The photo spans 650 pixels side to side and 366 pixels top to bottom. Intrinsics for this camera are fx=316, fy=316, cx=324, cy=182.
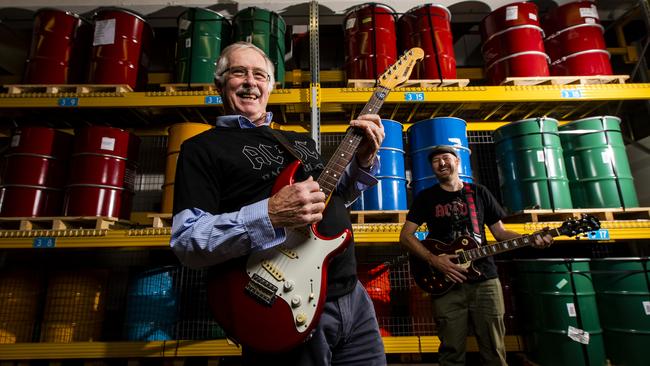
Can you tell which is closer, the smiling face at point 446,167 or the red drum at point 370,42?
the smiling face at point 446,167

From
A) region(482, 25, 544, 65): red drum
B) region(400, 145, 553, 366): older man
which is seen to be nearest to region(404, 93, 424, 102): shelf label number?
region(400, 145, 553, 366): older man

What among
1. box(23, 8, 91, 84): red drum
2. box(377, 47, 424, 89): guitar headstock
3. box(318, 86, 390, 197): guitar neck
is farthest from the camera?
box(23, 8, 91, 84): red drum

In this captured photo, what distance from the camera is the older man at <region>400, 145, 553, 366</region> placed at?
8.56ft

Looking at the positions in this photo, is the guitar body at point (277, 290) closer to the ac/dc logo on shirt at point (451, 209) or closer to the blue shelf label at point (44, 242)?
the ac/dc logo on shirt at point (451, 209)

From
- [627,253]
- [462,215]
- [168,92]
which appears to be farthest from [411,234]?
[627,253]

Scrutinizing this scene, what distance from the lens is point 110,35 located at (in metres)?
3.46

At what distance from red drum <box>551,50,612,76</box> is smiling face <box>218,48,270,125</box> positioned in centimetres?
385

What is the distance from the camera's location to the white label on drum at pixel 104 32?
136 inches

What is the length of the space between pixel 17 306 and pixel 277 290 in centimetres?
350

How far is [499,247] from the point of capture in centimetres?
271

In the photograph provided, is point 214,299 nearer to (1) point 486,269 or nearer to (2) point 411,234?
(2) point 411,234

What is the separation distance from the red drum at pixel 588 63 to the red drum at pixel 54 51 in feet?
18.6

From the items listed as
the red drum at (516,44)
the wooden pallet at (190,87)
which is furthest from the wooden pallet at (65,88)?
the red drum at (516,44)

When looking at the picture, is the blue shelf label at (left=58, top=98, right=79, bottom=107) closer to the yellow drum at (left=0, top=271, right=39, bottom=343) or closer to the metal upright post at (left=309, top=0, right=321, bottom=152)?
the yellow drum at (left=0, top=271, right=39, bottom=343)
